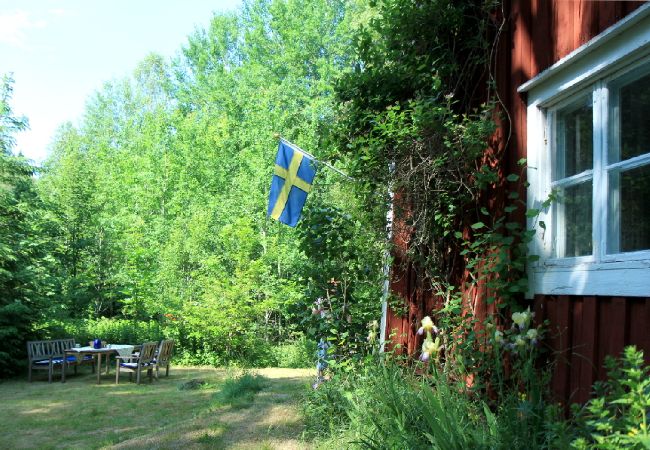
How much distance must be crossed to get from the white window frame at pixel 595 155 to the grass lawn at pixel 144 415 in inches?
101

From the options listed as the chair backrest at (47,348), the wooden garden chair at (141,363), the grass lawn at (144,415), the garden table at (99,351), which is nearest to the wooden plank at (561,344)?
the grass lawn at (144,415)

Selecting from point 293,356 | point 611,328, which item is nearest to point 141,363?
point 293,356

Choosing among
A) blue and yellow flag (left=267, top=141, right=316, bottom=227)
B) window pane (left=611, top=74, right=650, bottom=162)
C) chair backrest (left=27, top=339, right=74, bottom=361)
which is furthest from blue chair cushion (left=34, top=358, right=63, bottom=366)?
window pane (left=611, top=74, right=650, bottom=162)

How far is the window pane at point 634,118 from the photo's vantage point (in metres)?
2.78

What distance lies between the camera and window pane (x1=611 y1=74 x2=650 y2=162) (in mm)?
2783

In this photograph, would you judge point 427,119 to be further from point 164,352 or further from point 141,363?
point 164,352

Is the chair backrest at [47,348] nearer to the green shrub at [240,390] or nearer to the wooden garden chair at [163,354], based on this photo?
the wooden garden chair at [163,354]

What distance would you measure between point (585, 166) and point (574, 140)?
9.0 inches

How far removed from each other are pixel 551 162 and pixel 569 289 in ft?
2.77

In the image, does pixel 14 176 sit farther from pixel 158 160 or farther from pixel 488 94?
pixel 488 94

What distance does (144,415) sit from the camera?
Result: 29.8 feet

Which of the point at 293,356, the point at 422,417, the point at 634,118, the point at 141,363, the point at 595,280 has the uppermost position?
the point at 634,118

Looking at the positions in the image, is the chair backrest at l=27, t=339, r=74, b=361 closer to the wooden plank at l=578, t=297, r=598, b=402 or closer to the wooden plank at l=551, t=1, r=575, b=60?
the wooden plank at l=578, t=297, r=598, b=402

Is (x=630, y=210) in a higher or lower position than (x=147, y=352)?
higher
